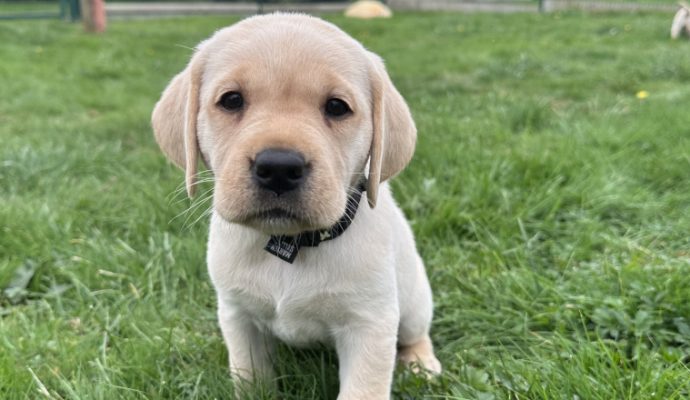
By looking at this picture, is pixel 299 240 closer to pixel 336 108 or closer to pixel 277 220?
pixel 277 220

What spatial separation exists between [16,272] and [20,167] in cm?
159

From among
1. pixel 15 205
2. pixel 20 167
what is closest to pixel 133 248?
pixel 15 205

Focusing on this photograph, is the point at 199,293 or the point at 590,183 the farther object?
the point at 590,183

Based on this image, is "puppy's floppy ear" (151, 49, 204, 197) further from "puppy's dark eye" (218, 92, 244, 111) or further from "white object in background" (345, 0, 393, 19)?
"white object in background" (345, 0, 393, 19)

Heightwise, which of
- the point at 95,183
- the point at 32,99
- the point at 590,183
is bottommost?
the point at 32,99

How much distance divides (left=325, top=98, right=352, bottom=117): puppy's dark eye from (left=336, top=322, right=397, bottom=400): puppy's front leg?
2.41 feet

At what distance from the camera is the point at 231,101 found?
6.73ft

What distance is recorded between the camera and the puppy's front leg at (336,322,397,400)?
6.95ft

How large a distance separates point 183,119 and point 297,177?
64 cm

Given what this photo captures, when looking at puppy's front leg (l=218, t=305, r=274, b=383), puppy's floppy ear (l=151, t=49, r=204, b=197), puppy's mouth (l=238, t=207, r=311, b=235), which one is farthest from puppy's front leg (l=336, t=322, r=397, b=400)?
puppy's floppy ear (l=151, t=49, r=204, b=197)

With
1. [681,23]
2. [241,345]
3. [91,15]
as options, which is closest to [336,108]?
[241,345]

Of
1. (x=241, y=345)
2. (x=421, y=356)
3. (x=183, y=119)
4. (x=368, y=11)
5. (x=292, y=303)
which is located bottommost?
(x=368, y=11)

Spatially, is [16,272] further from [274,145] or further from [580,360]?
[580,360]

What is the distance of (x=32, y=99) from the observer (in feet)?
23.4
